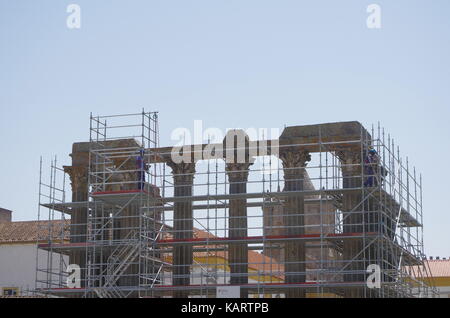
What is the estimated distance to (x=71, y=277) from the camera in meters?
46.7

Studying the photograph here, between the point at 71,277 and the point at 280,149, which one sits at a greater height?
the point at 280,149

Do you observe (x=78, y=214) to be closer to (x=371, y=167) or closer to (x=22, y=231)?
(x=371, y=167)

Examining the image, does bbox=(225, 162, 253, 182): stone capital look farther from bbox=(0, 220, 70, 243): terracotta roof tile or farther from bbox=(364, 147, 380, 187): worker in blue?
bbox=(0, 220, 70, 243): terracotta roof tile

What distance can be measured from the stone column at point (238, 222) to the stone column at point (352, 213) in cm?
484

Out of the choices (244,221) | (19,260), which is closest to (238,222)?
(244,221)

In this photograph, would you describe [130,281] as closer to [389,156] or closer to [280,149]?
[280,149]

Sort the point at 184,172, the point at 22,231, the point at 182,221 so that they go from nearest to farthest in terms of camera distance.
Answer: the point at 182,221 → the point at 184,172 → the point at 22,231

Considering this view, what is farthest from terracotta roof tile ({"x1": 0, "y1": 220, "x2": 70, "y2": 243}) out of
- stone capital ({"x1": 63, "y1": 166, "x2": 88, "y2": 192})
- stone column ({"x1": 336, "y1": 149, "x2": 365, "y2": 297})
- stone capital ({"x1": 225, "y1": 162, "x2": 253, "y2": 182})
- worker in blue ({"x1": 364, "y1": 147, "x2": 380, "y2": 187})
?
worker in blue ({"x1": 364, "y1": 147, "x2": 380, "y2": 187})

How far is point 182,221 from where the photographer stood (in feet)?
154

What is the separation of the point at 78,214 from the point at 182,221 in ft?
19.8

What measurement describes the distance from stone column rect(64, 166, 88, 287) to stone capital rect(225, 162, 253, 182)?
8156 millimetres
